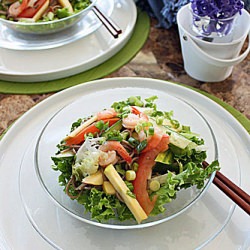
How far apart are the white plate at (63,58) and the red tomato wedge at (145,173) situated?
1.68 feet

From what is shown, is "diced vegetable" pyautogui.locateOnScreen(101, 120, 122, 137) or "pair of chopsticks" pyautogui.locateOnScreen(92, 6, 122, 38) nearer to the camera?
"diced vegetable" pyautogui.locateOnScreen(101, 120, 122, 137)

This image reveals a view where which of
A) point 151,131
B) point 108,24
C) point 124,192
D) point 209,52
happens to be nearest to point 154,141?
point 151,131

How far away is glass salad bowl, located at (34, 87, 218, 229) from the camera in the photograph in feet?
2.77

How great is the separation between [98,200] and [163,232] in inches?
5.8

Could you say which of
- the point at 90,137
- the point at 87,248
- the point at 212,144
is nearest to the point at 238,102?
the point at 212,144

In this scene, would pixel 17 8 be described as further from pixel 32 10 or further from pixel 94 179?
pixel 94 179

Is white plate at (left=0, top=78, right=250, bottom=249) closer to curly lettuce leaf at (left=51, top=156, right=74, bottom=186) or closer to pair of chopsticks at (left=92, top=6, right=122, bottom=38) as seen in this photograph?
curly lettuce leaf at (left=51, top=156, right=74, bottom=186)

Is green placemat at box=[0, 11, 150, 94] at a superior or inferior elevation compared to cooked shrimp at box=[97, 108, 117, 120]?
inferior

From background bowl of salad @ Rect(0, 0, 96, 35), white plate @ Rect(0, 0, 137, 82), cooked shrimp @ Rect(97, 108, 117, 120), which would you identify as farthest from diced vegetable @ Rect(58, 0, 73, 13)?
cooked shrimp @ Rect(97, 108, 117, 120)

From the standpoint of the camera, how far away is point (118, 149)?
869 mm

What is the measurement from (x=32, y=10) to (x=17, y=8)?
0.05 m

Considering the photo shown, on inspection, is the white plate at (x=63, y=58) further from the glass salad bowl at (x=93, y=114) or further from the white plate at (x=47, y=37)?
the glass salad bowl at (x=93, y=114)

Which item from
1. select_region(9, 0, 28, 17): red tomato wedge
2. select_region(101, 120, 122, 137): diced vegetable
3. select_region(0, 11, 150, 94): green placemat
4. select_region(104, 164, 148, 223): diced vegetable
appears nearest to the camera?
select_region(104, 164, 148, 223): diced vegetable

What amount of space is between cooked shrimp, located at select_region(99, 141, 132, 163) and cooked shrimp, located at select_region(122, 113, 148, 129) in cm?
5
